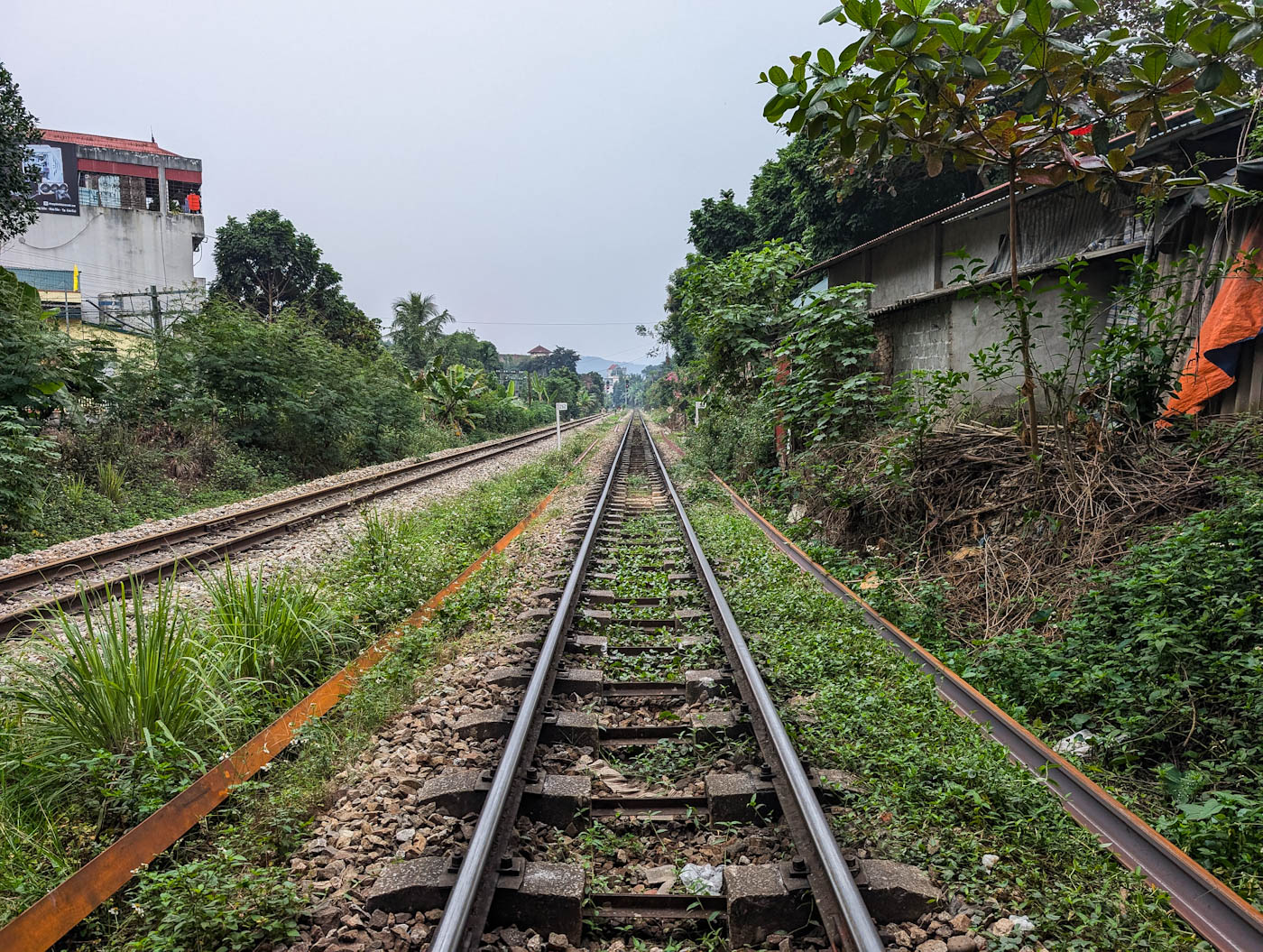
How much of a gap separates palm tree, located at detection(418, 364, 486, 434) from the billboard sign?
22.6m

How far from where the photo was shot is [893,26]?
3607 millimetres

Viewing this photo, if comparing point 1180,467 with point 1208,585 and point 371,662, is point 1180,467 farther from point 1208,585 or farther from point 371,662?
point 371,662

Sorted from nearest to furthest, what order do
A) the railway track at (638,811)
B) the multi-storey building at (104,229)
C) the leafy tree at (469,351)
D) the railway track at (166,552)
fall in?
the railway track at (638,811) < the railway track at (166,552) < the multi-storey building at (104,229) < the leafy tree at (469,351)

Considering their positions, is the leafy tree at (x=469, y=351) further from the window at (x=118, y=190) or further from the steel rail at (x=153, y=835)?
the steel rail at (x=153, y=835)

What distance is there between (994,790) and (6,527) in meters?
10.8

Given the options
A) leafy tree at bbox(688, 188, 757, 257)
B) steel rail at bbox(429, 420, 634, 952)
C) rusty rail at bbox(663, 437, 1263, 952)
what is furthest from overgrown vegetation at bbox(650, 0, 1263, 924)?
leafy tree at bbox(688, 188, 757, 257)

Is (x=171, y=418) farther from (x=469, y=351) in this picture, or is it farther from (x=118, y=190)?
(x=469, y=351)

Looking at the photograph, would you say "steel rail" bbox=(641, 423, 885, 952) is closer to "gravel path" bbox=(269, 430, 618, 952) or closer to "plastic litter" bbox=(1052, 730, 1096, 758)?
"gravel path" bbox=(269, 430, 618, 952)

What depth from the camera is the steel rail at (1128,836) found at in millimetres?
1969

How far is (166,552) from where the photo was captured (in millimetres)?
7688

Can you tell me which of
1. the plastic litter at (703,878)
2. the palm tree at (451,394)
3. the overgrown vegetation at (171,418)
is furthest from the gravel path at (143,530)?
the palm tree at (451,394)

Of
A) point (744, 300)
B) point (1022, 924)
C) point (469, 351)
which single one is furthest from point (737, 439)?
point (469, 351)

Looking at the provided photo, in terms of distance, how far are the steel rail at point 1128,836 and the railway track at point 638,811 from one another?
99cm

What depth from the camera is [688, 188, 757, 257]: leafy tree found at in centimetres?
2228
